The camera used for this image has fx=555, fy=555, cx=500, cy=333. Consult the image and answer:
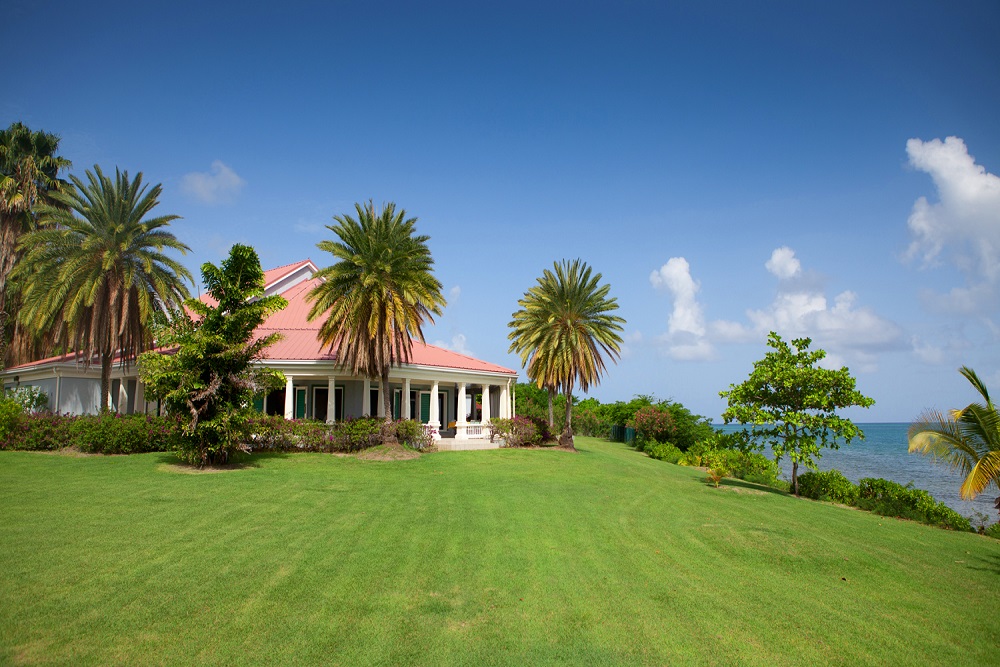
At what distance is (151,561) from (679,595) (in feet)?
23.6

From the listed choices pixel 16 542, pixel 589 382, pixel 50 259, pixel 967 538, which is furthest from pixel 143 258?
pixel 967 538

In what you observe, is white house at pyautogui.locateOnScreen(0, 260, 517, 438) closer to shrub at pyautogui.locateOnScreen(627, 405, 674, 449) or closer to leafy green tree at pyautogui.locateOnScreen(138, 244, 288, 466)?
leafy green tree at pyautogui.locateOnScreen(138, 244, 288, 466)

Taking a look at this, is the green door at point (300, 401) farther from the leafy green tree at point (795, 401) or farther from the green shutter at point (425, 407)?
the leafy green tree at point (795, 401)

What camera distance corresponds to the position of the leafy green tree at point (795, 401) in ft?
60.0

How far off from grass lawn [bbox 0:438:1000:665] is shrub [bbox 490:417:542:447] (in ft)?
46.0

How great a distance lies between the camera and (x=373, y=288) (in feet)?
72.6

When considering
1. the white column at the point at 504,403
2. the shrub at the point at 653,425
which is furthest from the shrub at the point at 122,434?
the shrub at the point at 653,425

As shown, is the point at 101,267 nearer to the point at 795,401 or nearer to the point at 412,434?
the point at 412,434

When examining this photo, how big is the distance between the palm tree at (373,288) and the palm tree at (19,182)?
54.3ft

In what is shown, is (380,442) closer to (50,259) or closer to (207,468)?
(207,468)

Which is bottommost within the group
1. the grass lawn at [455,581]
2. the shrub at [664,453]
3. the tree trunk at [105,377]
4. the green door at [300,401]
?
the shrub at [664,453]

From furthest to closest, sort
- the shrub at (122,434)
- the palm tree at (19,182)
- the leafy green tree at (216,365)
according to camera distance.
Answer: the palm tree at (19,182) → the shrub at (122,434) → the leafy green tree at (216,365)

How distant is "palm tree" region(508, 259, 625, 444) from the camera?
2820 centimetres

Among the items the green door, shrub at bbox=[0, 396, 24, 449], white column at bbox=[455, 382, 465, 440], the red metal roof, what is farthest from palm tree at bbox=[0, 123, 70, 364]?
white column at bbox=[455, 382, 465, 440]
